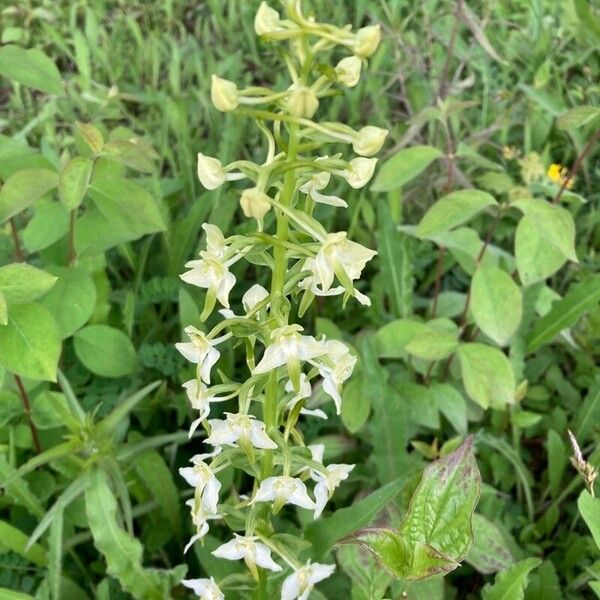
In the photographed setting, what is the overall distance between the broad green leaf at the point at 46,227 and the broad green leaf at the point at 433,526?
0.94m

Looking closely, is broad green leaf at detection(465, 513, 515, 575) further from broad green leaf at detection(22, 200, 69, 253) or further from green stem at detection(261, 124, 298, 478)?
broad green leaf at detection(22, 200, 69, 253)

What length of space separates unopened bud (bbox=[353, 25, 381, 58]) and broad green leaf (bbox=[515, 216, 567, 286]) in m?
0.84

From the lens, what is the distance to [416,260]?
7.16 ft

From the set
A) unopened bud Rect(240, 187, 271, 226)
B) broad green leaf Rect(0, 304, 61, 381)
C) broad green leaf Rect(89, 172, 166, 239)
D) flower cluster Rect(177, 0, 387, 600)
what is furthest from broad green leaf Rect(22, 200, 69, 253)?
unopened bud Rect(240, 187, 271, 226)

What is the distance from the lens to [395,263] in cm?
197

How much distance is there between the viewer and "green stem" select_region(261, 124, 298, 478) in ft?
3.14

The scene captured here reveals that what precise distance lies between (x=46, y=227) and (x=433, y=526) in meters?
1.04

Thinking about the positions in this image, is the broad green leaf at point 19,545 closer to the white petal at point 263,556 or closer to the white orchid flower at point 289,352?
the white petal at point 263,556

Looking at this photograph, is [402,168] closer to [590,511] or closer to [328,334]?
[328,334]

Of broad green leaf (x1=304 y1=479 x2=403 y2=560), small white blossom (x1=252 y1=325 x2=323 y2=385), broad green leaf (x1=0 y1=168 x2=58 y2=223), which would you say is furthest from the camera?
broad green leaf (x1=0 y1=168 x2=58 y2=223)

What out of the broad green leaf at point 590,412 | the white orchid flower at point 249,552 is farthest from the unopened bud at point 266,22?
the broad green leaf at point 590,412

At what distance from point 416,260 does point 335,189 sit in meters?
0.36

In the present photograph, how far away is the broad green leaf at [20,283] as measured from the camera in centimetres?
127

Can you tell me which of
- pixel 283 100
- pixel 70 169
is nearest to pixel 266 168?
pixel 283 100
